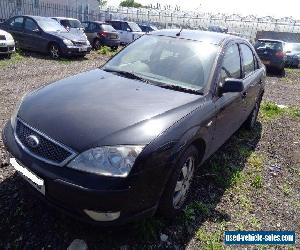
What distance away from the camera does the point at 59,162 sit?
2.62 metres

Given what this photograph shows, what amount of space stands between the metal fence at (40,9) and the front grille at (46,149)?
816 inches

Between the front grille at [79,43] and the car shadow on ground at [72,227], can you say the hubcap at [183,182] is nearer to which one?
the car shadow on ground at [72,227]

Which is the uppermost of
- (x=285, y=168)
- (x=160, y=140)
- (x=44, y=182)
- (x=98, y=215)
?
(x=160, y=140)

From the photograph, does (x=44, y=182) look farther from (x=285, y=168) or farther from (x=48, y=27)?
(x=48, y=27)

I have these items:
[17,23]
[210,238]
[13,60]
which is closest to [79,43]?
[17,23]

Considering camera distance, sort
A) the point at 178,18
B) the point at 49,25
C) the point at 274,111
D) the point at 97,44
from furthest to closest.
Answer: the point at 178,18 < the point at 97,44 < the point at 49,25 < the point at 274,111

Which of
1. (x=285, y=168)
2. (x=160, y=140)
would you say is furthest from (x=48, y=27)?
(x=160, y=140)

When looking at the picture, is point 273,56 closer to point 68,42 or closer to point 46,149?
point 68,42

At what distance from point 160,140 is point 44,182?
1.00 meters

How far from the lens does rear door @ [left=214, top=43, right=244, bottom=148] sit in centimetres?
393

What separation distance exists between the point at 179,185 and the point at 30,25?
1267 cm

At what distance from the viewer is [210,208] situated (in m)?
3.78

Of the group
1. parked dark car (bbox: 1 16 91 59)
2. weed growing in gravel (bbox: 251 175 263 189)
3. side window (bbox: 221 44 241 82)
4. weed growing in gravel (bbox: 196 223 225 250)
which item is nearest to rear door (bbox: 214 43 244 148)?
side window (bbox: 221 44 241 82)

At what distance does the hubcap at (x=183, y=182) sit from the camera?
3.32 metres
